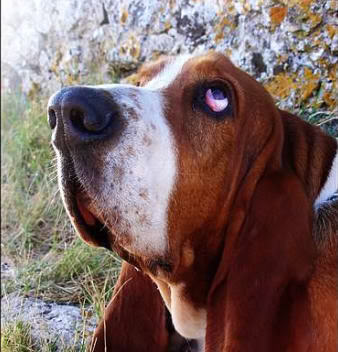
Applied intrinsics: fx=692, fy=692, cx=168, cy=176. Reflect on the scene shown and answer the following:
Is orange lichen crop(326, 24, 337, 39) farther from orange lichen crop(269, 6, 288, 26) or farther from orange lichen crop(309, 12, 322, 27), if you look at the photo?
orange lichen crop(269, 6, 288, 26)

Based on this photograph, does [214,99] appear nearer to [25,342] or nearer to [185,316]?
[185,316]

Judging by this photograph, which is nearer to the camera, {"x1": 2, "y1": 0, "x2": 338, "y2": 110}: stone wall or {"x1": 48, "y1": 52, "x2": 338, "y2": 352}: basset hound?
{"x1": 48, "y1": 52, "x2": 338, "y2": 352}: basset hound

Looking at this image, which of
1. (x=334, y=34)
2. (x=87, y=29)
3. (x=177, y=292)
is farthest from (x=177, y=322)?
(x=87, y=29)

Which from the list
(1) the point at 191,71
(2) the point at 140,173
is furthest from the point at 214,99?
(2) the point at 140,173

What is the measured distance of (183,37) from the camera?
12.6 feet

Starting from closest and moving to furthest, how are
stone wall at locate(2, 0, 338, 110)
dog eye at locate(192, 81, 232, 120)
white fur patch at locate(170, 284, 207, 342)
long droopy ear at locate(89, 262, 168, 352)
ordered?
dog eye at locate(192, 81, 232, 120) < white fur patch at locate(170, 284, 207, 342) < long droopy ear at locate(89, 262, 168, 352) < stone wall at locate(2, 0, 338, 110)

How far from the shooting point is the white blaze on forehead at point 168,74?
2.53 metres

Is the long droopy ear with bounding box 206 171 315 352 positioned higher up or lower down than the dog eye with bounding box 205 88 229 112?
lower down

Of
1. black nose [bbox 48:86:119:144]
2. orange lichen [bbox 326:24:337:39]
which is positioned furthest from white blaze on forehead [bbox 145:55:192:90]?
orange lichen [bbox 326:24:337:39]

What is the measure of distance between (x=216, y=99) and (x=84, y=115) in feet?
1.84

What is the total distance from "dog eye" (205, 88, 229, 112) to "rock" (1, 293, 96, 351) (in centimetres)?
126

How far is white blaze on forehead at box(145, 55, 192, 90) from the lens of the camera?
2.53 m

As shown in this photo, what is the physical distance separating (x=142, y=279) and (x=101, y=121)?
3.19 feet

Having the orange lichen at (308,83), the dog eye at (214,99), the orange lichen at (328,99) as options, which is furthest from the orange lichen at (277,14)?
the dog eye at (214,99)
